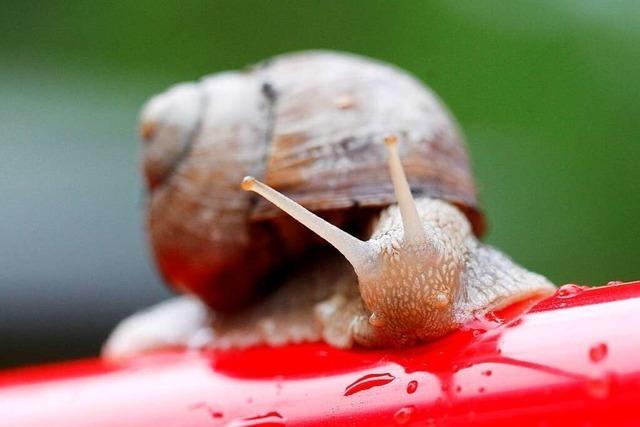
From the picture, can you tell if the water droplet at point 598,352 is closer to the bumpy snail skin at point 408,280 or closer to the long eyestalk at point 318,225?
the bumpy snail skin at point 408,280

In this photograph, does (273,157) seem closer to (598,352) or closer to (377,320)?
(377,320)

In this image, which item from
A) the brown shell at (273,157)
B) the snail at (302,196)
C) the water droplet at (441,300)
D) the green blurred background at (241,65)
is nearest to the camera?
the water droplet at (441,300)

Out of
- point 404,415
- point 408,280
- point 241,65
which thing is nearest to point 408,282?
point 408,280

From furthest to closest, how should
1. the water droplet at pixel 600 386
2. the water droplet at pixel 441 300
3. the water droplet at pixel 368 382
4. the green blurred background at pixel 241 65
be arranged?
the green blurred background at pixel 241 65, the water droplet at pixel 441 300, the water droplet at pixel 368 382, the water droplet at pixel 600 386

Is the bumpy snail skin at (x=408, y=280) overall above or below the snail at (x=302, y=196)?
below

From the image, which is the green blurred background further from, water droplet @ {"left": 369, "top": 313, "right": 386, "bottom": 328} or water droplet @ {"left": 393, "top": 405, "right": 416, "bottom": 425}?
water droplet @ {"left": 393, "top": 405, "right": 416, "bottom": 425}

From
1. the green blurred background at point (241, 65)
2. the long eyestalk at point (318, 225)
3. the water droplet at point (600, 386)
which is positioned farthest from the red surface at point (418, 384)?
the green blurred background at point (241, 65)
